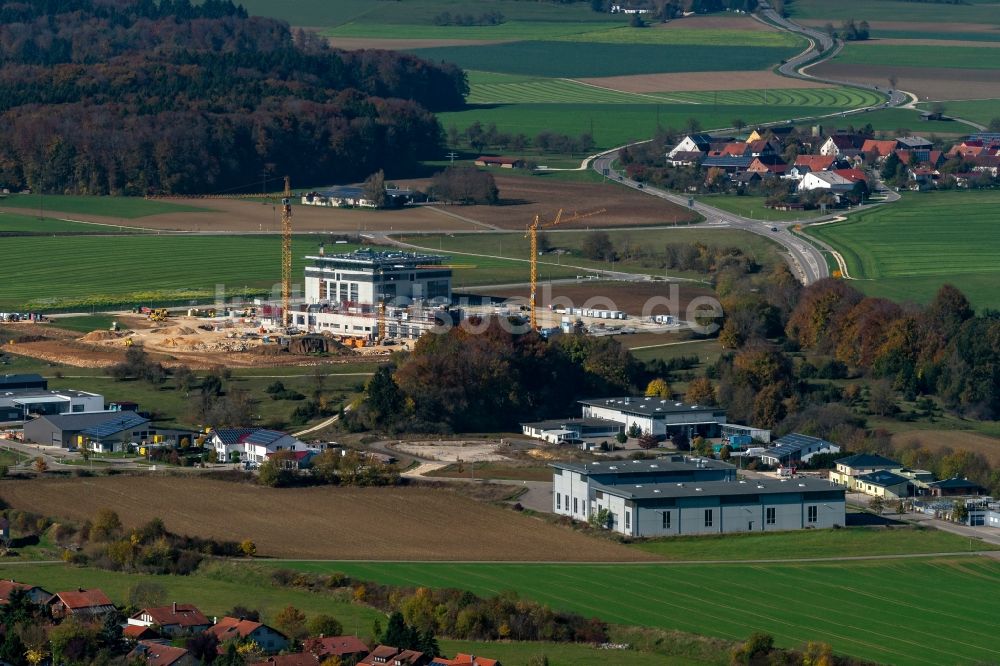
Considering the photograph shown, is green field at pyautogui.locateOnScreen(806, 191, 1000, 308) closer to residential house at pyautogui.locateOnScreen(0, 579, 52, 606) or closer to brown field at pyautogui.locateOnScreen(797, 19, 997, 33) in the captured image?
residential house at pyautogui.locateOnScreen(0, 579, 52, 606)

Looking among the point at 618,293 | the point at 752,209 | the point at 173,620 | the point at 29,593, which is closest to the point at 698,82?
the point at 752,209

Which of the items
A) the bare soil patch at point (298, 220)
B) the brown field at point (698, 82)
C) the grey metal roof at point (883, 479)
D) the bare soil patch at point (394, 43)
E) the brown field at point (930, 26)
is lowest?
the grey metal roof at point (883, 479)

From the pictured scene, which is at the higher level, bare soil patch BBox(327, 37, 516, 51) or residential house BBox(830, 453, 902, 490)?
bare soil patch BBox(327, 37, 516, 51)

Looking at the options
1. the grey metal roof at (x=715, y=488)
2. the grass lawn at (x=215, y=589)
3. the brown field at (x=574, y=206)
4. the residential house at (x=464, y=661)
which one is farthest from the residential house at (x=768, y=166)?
the residential house at (x=464, y=661)

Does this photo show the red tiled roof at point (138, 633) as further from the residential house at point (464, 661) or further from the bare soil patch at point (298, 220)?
the bare soil patch at point (298, 220)

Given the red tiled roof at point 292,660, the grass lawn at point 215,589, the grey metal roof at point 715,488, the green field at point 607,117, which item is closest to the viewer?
the red tiled roof at point 292,660

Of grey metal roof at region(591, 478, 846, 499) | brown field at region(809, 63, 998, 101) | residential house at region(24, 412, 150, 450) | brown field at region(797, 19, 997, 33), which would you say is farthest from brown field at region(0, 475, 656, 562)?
brown field at region(797, 19, 997, 33)
